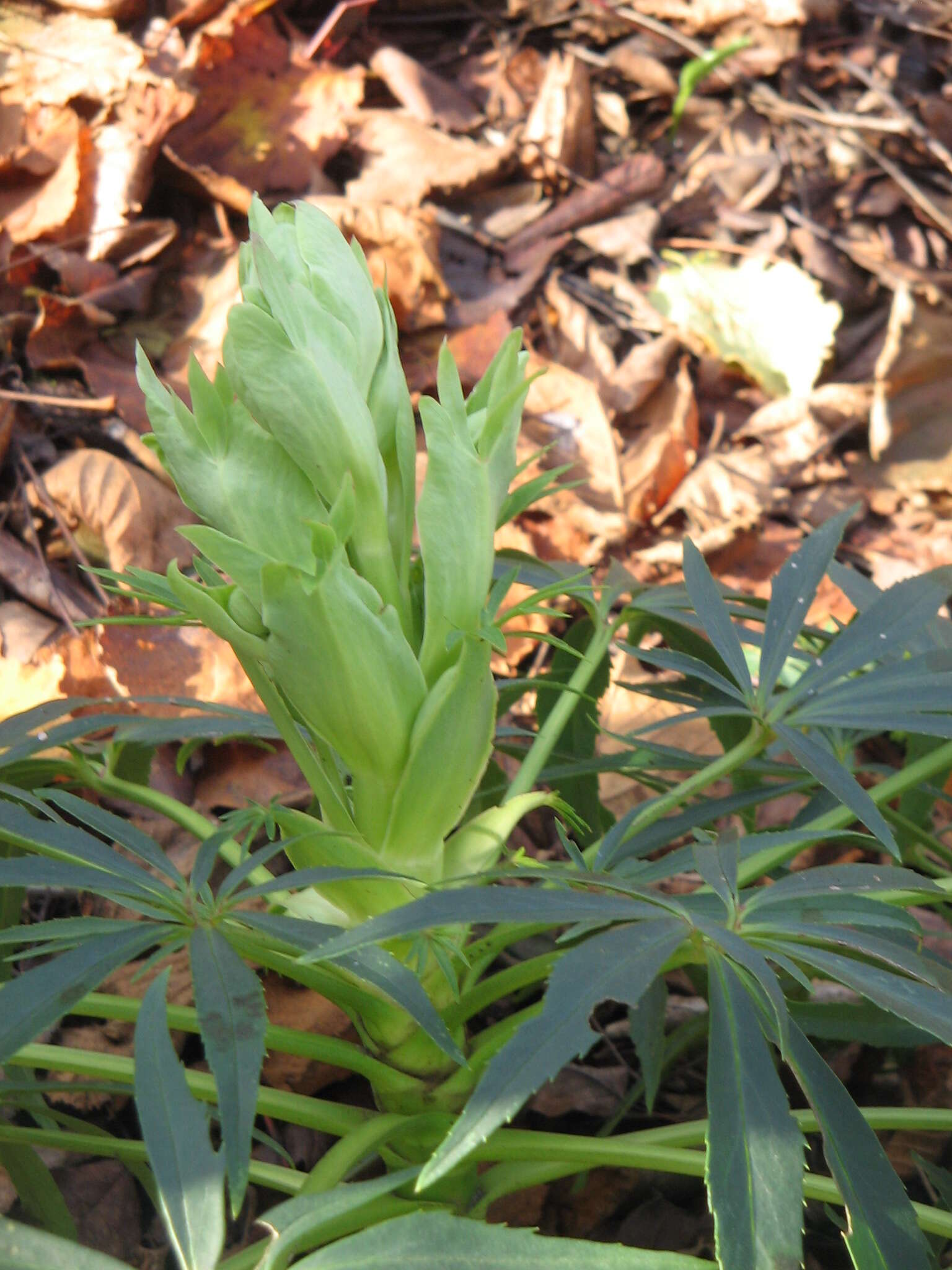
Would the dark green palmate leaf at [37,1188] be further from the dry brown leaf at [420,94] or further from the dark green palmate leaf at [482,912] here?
the dry brown leaf at [420,94]

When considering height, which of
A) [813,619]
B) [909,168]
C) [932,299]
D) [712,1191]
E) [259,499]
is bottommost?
[813,619]

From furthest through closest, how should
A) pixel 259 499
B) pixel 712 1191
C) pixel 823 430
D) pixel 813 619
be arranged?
pixel 823 430 → pixel 813 619 → pixel 259 499 → pixel 712 1191

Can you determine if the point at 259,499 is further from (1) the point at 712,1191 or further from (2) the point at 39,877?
(1) the point at 712,1191

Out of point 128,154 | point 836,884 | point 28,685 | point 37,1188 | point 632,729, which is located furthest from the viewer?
point 128,154

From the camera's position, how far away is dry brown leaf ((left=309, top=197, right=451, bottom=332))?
5.55 ft

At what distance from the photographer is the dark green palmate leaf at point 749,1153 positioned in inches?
16.6

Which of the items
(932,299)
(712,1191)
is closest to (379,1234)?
(712,1191)

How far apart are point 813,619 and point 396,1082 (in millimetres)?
1154

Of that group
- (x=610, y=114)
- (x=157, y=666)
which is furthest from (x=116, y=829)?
(x=610, y=114)

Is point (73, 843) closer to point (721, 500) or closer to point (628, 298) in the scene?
point (721, 500)

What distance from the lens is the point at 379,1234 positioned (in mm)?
431

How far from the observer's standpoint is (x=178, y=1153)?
1.43 ft

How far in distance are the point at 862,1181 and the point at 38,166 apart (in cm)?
165

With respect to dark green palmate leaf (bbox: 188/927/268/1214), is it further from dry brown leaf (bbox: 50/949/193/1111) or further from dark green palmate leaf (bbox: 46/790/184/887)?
dry brown leaf (bbox: 50/949/193/1111)
